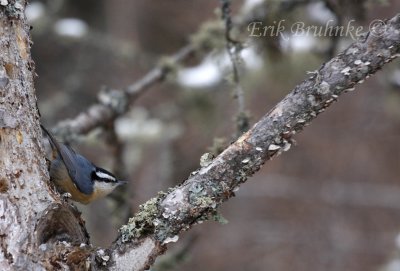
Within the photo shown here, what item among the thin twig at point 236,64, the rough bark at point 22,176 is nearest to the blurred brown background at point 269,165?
the thin twig at point 236,64

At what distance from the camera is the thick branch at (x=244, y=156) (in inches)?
74.6

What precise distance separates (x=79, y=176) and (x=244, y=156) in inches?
53.0

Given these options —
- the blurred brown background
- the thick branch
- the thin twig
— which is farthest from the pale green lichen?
the blurred brown background

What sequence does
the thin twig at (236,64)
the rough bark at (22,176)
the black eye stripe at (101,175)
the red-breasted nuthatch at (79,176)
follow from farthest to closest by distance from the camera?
the black eye stripe at (101,175), the red-breasted nuthatch at (79,176), the thin twig at (236,64), the rough bark at (22,176)

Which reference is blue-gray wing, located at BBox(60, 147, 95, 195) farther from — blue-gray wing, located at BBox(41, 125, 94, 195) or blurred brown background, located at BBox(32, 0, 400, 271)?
blurred brown background, located at BBox(32, 0, 400, 271)

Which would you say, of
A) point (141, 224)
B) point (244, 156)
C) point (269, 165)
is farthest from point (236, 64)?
point (269, 165)

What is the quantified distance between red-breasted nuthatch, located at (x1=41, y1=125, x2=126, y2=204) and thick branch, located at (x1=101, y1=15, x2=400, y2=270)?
0.92 meters

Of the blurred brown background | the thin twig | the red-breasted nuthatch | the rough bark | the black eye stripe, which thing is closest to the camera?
the rough bark

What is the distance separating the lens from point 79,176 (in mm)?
3086

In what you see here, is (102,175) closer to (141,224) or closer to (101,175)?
(101,175)

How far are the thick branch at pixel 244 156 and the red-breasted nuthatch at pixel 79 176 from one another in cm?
92

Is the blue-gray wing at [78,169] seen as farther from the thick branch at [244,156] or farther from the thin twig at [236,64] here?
the thick branch at [244,156]

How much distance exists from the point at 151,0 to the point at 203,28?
4.40 m

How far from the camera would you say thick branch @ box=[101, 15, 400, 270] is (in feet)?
6.22
